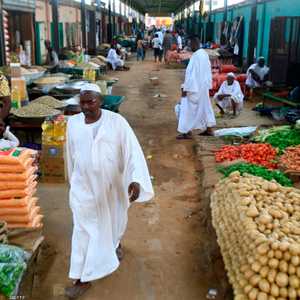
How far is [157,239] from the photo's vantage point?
4.80 m

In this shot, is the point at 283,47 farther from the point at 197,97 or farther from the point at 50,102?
the point at 50,102

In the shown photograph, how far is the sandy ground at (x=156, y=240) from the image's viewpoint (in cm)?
388

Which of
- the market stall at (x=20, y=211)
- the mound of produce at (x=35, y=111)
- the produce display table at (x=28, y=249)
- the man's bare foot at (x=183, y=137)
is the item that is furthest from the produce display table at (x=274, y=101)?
Answer: the produce display table at (x=28, y=249)

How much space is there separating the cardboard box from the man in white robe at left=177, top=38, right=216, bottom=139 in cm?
302

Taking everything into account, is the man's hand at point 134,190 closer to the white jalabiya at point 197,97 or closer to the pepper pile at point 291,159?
the pepper pile at point 291,159

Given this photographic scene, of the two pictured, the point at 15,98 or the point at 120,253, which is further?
the point at 15,98

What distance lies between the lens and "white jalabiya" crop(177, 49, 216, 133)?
8.12 meters

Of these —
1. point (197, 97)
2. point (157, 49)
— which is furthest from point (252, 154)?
point (157, 49)

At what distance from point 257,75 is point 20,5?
6.74 metres

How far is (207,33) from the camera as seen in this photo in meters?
33.2

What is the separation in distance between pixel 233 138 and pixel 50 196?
3.63m

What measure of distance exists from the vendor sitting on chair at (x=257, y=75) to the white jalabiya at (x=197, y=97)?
4938 millimetres

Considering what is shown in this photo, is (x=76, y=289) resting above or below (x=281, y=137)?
below

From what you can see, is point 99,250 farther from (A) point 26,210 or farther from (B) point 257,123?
(B) point 257,123
